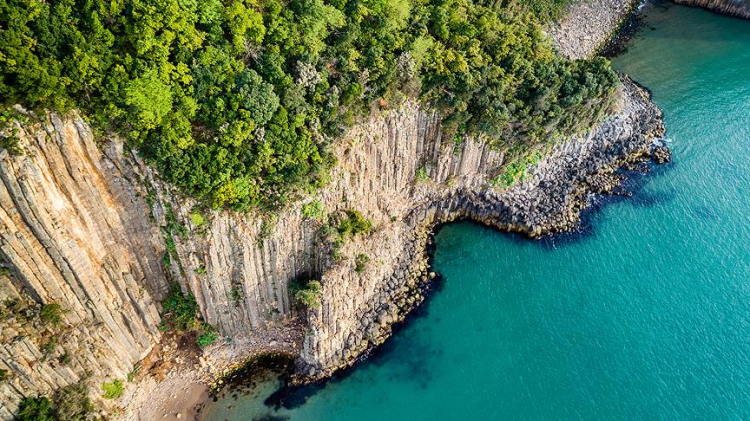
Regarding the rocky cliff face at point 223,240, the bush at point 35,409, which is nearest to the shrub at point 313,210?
the rocky cliff face at point 223,240

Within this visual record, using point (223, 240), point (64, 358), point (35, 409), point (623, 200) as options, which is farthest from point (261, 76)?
point (623, 200)

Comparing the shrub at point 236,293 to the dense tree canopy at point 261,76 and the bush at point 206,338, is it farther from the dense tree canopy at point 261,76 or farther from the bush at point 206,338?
the dense tree canopy at point 261,76

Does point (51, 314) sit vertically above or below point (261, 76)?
below

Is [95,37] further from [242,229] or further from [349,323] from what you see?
[349,323]

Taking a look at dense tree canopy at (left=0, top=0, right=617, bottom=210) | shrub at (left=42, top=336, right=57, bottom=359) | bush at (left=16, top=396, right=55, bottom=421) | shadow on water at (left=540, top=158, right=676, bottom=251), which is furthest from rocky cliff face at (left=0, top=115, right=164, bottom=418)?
shadow on water at (left=540, top=158, right=676, bottom=251)

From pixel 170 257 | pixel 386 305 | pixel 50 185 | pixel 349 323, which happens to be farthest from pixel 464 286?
pixel 50 185

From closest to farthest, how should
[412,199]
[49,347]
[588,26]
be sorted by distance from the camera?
1. [49,347]
2. [412,199]
3. [588,26]

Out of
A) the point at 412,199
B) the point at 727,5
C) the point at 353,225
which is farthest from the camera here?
the point at 727,5

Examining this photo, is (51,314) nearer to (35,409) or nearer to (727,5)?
(35,409)
